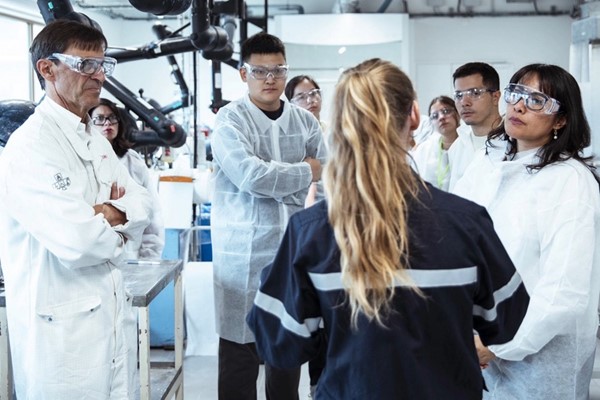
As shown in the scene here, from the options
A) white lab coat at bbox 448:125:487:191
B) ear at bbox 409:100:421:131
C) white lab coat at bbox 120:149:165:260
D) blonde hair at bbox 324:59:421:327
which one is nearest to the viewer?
blonde hair at bbox 324:59:421:327

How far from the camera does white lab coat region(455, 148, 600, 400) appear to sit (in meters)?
1.67

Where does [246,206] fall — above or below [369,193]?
below

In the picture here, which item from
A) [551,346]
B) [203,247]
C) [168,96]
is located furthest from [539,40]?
[551,346]

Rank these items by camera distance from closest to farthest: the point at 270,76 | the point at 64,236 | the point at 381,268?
1. the point at 381,268
2. the point at 64,236
3. the point at 270,76

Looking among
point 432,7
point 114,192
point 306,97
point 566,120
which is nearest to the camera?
point 566,120

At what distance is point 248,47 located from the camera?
8.52 ft

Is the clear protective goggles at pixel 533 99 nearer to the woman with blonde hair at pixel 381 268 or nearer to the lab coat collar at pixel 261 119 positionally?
the woman with blonde hair at pixel 381 268

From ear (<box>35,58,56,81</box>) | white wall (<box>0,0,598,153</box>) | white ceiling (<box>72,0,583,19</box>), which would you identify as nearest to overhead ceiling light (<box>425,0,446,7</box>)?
white ceiling (<box>72,0,583,19</box>)

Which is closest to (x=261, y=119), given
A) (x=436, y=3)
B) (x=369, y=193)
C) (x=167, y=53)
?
(x=369, y=193)

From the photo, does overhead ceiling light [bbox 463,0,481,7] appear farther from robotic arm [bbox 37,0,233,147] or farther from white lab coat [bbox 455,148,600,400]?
white lab coat [bbox 455,148,600,400]

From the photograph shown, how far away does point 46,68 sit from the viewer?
187cm

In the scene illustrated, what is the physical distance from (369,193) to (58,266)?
1.02 meters

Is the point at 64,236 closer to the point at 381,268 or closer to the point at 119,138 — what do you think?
the point at 381,268

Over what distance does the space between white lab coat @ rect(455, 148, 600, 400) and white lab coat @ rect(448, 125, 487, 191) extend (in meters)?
1.04
